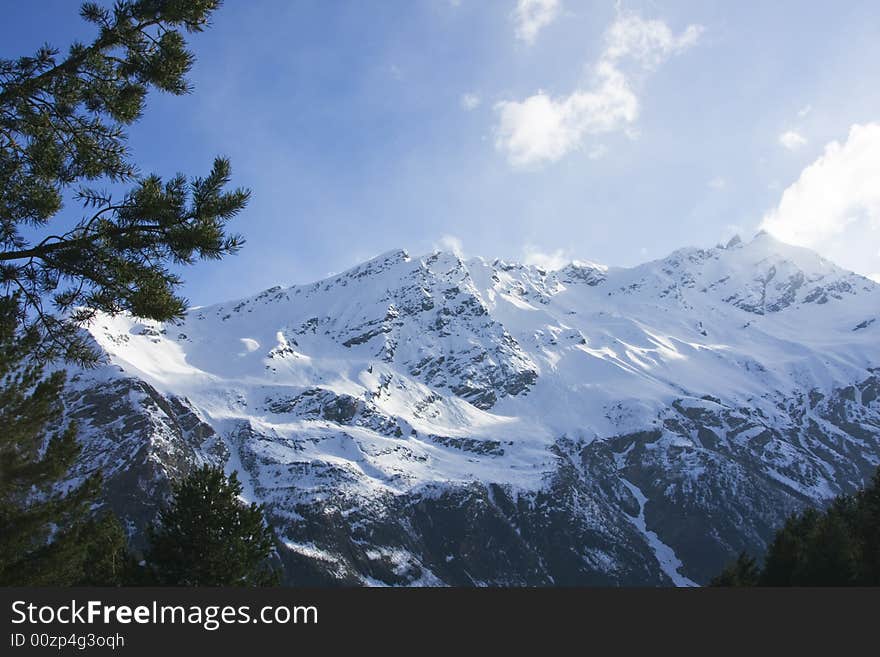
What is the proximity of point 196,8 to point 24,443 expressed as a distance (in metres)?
12.4

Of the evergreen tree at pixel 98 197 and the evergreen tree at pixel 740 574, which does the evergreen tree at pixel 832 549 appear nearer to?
the evergreen tree at pixel 740 574

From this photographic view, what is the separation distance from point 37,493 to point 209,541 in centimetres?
584

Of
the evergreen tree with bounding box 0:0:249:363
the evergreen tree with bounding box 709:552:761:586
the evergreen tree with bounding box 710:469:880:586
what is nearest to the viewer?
the evergreen tree with bounding box 0:0:249:363

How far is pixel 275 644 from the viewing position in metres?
11.4

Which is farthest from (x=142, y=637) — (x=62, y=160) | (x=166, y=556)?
(x=166, y=556)

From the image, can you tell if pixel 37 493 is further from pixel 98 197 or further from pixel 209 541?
pixel 98 197

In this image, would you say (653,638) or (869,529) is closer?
(653,638)

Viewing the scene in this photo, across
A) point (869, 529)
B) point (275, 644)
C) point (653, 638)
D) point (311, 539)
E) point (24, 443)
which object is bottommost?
point (653, 638)

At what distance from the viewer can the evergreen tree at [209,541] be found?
23406 millimetres

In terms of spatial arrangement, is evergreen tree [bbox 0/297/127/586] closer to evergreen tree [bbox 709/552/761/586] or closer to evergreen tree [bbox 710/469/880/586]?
evergreen tree [bbox 710/469/880/586]

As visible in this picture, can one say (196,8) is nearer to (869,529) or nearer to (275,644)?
(275,644)

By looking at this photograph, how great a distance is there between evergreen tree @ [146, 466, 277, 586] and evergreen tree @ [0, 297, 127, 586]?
12.8 ft

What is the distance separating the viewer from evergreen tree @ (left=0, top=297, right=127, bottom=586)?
1758cm

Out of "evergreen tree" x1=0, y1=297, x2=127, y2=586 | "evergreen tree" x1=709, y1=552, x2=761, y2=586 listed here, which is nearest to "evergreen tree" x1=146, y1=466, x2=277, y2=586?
"evergreen tree" x1=0, y1=297, x2=127, y2=586
